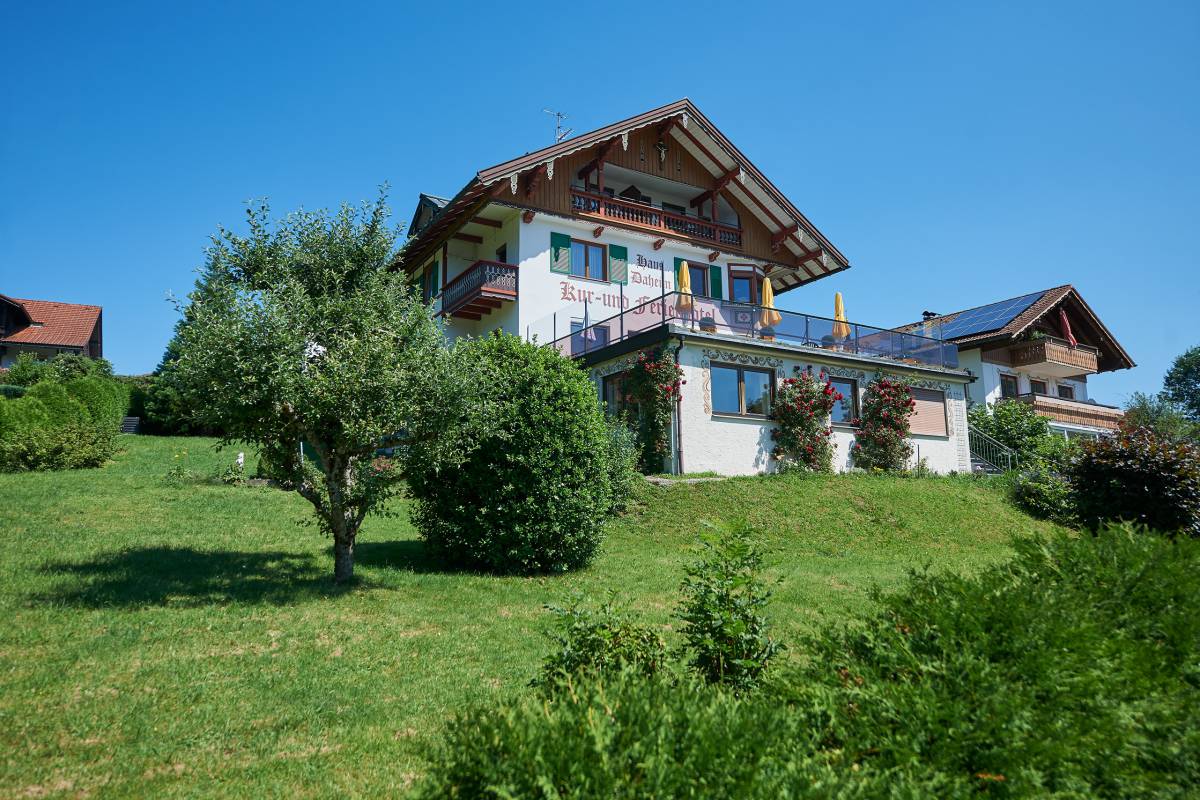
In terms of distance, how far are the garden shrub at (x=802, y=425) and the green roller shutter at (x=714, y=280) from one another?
8591 millimetres

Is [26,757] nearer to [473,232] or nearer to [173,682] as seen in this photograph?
[173,682]

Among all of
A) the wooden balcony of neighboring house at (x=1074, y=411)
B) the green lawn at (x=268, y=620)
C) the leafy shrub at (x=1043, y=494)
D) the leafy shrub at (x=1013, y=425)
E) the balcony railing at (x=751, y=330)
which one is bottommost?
the green lawn at (x=268, y=620)

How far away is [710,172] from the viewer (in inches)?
1184

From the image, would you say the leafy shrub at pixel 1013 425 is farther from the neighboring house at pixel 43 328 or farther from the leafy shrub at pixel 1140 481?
the neighboring house at pixel 43 328

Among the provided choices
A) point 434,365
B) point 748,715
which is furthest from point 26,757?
point 434,365

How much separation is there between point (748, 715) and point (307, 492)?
26.7 feet

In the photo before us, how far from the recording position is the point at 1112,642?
3.98 m

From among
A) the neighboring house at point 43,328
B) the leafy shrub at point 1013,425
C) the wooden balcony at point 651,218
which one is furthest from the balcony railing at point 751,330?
the neighboring house at point 43,328

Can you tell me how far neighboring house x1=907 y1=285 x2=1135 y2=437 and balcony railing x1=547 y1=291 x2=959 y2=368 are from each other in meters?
10.1

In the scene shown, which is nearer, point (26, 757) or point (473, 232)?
point (26, 757)

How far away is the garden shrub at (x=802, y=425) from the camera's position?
2150 cm

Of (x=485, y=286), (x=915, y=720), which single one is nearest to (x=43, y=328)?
(x=485, y=286)

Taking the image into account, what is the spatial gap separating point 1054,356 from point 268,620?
37697mm

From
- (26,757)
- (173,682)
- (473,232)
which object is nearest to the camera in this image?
(26,757)
